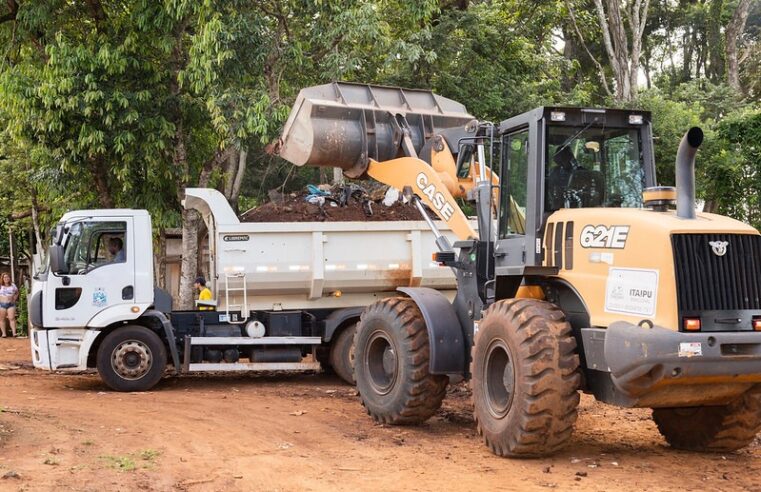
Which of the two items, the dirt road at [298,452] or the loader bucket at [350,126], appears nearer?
the dirt road at [298,452]

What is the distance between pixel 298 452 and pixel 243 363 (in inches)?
197

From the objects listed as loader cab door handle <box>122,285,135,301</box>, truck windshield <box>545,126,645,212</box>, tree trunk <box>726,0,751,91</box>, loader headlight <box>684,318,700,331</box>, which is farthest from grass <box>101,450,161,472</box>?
tree trunk <box>726,0,751,91</box>

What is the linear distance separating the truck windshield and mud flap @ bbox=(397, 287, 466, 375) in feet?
5.68

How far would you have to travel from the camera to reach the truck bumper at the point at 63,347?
1276 centimetres

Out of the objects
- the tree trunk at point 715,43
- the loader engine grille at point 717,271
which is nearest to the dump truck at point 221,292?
the loader engine grille at point 717,271

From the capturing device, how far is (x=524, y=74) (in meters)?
20.5

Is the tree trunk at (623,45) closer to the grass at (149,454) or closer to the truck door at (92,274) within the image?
the truck door at (92,274)

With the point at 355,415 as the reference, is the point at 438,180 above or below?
above

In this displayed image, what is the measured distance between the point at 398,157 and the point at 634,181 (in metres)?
3.15

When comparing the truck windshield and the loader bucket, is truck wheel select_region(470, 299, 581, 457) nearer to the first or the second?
the truck windshield

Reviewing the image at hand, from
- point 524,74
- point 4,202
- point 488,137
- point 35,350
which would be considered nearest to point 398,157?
point 488,137

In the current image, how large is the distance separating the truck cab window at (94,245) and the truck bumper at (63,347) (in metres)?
0.84

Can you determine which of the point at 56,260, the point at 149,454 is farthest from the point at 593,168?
the point at 56,260

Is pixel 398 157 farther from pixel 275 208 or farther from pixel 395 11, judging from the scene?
pixel 395 11
